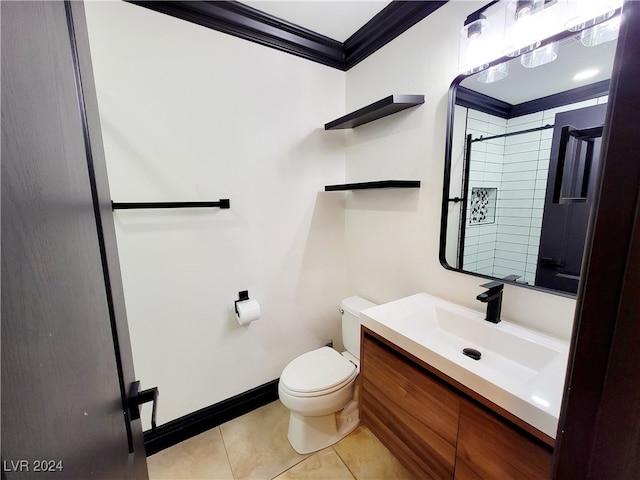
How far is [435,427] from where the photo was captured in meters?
0.93

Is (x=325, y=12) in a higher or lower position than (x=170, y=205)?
higher

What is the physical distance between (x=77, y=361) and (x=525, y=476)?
3.58ft

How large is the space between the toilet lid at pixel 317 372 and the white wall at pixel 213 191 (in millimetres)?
333

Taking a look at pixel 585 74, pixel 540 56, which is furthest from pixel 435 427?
pixel 540 56

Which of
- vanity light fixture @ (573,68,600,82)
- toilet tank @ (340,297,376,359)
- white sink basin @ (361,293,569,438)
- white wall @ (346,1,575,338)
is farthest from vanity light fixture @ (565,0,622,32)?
toilet tank @ (340,297,376,359)

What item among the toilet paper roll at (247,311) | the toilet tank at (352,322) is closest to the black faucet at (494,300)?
the toilet tank at (352,322)

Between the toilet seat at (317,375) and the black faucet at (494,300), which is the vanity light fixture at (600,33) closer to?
the black faucet at (494,300)

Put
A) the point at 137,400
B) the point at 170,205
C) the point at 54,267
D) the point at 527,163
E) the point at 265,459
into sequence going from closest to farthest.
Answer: the point at 54,267, the point at 137,400, the point at 527,163, the point at 170,205, the point at 265,459

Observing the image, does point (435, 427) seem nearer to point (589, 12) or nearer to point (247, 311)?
point (247, 311)

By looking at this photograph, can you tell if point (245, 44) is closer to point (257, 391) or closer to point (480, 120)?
point (480, 120)

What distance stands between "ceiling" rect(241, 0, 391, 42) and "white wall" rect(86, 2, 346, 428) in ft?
0.64

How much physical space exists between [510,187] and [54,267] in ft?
4.82

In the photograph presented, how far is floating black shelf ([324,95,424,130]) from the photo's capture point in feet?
4.46

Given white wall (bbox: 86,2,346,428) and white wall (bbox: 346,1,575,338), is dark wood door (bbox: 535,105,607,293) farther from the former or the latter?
white wall (bbox: 86,2,346,428)
